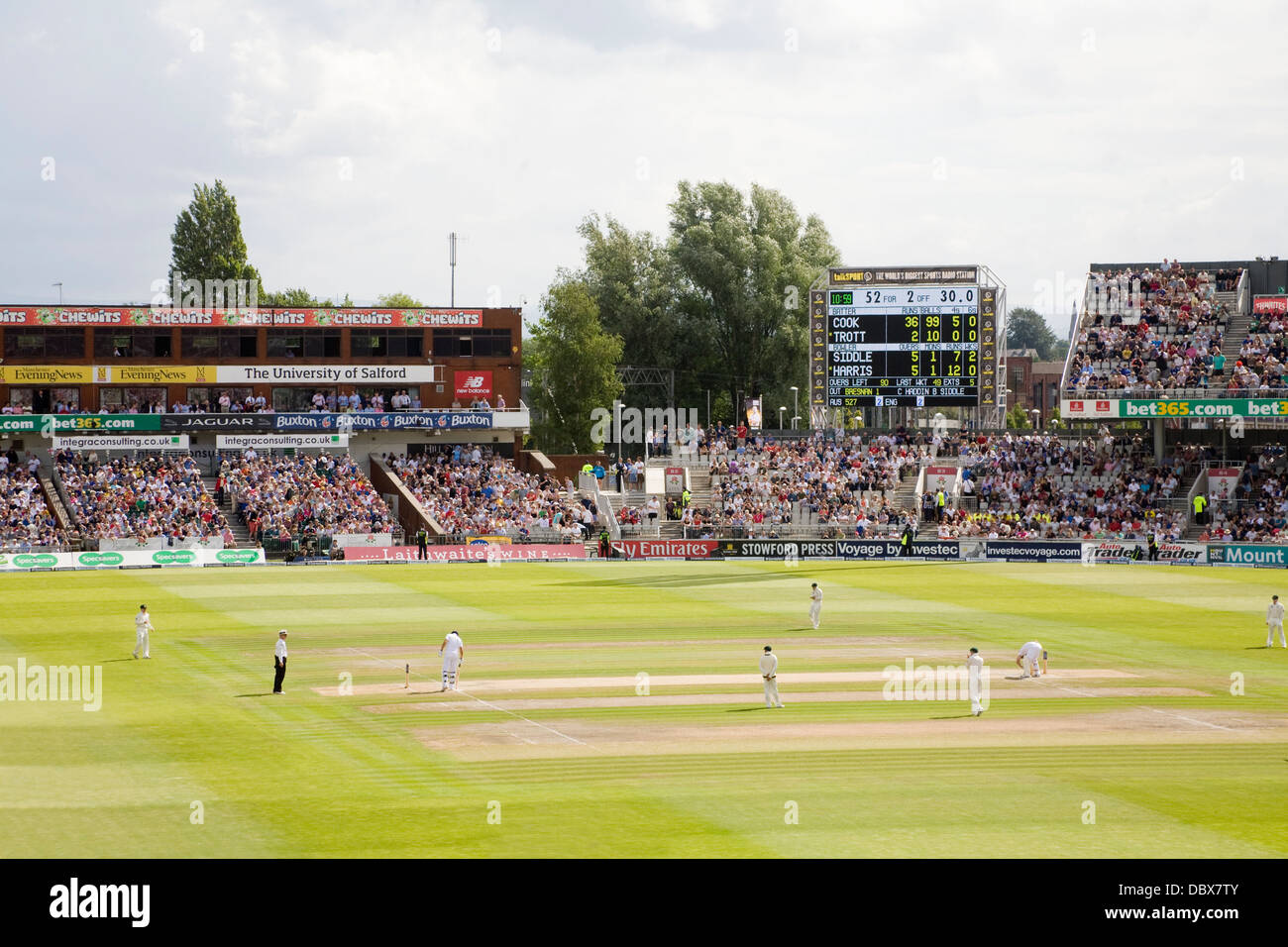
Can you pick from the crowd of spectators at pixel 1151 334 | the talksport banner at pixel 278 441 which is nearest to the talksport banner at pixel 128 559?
the talksport banner at pixel 278 441

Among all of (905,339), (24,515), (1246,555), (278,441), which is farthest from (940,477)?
(24,515)

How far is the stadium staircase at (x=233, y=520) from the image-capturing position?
58812mm

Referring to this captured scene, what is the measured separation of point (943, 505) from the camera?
2474 inches

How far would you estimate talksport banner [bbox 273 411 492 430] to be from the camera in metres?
67.2

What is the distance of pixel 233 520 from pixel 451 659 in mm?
36047

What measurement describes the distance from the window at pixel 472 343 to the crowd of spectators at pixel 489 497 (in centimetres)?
511

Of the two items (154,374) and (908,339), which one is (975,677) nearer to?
(908,339)

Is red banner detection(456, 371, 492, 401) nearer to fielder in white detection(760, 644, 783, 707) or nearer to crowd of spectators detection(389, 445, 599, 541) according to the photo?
crowd of spectators detection(389, 445, 599, 541)

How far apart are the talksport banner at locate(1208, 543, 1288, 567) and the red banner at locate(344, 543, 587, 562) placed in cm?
2617

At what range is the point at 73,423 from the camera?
63.9 metres

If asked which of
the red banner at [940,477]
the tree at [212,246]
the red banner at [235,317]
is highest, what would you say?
the tree at [212,246]

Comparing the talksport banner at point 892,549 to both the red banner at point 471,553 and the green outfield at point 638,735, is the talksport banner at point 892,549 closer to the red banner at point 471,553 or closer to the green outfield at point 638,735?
the red banner at point 471,553

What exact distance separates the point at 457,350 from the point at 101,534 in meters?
21.9
